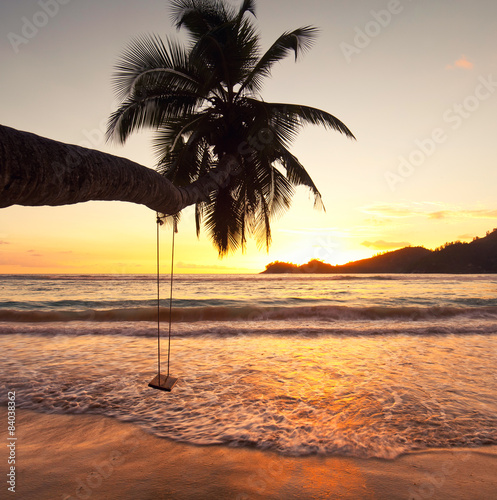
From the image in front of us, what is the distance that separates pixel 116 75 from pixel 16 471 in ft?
22.9

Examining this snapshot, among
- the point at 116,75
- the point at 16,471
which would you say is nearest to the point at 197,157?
the point at 116,75

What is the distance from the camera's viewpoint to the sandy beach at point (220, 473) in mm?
2328

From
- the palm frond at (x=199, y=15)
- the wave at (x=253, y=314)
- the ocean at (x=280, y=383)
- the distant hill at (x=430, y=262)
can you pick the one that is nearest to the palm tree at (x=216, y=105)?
the palm frond at (x=199, y=15)

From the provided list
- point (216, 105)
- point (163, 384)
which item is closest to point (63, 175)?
point (163, 384)

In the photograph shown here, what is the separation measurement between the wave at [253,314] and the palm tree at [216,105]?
625cm

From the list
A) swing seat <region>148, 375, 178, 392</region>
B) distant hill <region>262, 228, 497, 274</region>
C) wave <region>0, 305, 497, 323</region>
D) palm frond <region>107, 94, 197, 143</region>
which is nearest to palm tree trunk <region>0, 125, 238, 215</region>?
swing seat <region>148, 375, 178, 392</region>

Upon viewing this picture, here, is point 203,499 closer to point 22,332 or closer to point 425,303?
point 22,332

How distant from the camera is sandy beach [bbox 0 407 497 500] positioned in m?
2.33

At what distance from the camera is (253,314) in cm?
1414

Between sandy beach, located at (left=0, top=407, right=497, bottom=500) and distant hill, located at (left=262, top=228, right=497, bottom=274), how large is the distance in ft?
229

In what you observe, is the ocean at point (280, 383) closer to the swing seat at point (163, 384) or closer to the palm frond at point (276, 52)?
the swing seat at point (163, 384)

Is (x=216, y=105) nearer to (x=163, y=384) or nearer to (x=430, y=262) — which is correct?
(x=163, y=384)

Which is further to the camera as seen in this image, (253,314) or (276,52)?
(253,314)

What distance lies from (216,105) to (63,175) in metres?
6.69
